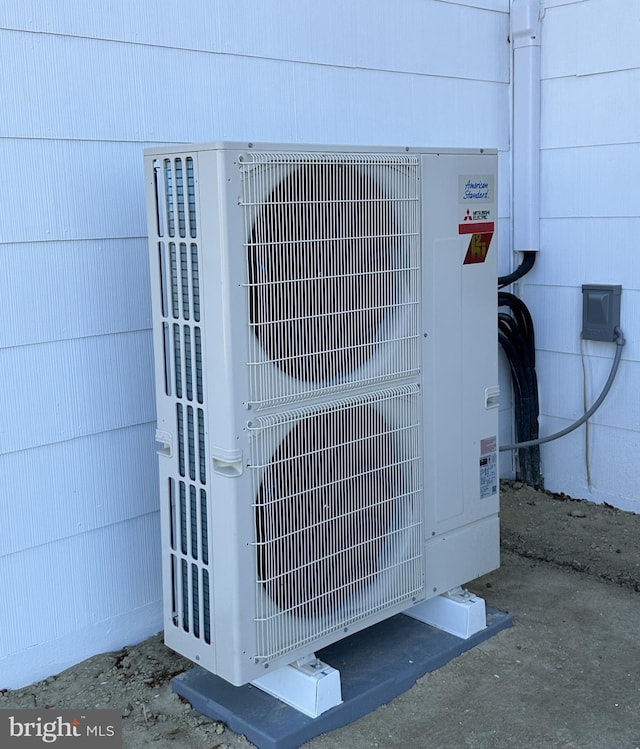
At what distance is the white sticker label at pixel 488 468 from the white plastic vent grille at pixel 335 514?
307 millimetres

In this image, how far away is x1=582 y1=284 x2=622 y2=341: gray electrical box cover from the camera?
11.7 ft

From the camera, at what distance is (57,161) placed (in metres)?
2.35

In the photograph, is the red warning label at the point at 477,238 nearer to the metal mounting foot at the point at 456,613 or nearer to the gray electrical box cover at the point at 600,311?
the metal mounting foot at the point at 456,613

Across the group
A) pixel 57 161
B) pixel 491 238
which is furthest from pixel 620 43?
pixel 57 161

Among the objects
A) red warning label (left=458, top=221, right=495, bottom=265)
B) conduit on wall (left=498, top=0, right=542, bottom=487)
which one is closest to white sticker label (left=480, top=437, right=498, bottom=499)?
red warning label (left=458, top=221, right=495, bottom=265)

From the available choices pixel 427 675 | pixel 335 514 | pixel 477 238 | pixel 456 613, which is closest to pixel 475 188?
pixel 477 238

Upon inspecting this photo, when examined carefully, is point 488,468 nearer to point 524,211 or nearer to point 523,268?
point 523,268

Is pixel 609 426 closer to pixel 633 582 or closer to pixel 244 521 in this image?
pixel 633 582

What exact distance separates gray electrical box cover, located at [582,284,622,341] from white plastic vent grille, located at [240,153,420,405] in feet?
4.80

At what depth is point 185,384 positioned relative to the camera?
2.14m

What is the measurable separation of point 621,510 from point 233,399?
2284mm

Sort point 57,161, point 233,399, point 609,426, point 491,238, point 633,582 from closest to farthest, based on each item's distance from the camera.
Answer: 1. point 233,399
2. point 57,161
3. point 491,238
4. point 633,582
5. point 609,426

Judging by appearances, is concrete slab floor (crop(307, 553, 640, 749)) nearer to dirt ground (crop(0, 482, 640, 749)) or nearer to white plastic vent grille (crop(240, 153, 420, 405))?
dirt ground (crop(0, 482, 640, 749))

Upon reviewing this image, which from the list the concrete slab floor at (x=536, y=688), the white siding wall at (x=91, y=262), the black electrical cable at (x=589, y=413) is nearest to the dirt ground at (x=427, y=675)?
the concrete slab floor at (x=536, y=688)
